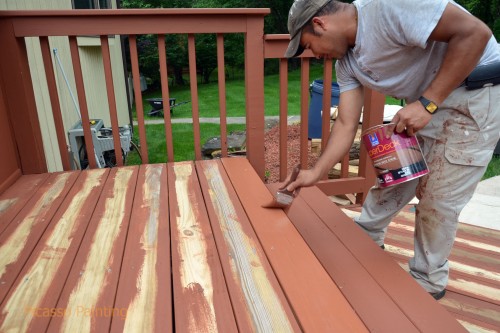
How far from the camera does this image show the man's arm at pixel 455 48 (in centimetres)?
141

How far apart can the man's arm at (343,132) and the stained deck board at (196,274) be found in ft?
1.48

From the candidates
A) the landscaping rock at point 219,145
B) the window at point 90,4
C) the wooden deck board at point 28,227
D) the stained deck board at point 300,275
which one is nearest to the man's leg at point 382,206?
the stained deck board at point 300,275

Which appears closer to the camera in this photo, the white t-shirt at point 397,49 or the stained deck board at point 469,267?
the white t-shirt at point 397,49

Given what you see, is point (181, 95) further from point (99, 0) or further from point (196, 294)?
point (196, 294)

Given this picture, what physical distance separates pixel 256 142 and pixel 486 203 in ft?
6.61

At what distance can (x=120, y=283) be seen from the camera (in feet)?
4.25

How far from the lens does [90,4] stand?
22.2ft

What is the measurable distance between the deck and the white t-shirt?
715mm

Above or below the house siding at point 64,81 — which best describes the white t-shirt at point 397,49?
above

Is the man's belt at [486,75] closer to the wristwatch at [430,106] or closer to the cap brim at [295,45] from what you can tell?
the wristwatch at [430,106]

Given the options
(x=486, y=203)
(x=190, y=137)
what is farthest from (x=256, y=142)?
(x=190, y=137)

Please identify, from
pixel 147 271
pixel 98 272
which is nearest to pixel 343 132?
pixel 147 271

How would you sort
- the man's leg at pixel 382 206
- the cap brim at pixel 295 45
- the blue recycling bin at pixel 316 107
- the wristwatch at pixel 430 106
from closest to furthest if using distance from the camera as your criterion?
1. the wristwatch at pixel 430 106
2. the cap brim at pixel 295 45
3. the man's leg at pixel 382 206
4. the blue recycling bin at pixel 316 107

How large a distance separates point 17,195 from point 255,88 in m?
1.51
